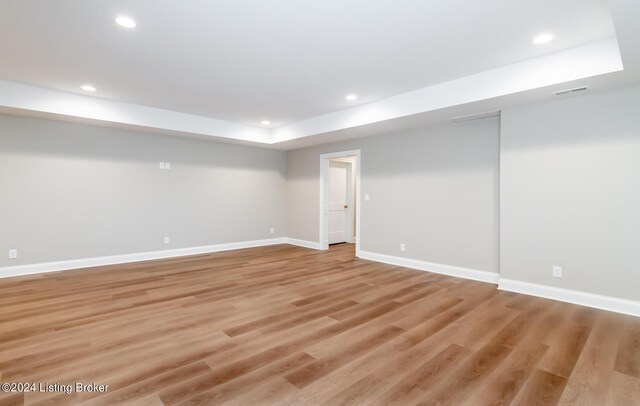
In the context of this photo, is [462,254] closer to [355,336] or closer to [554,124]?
[554,124]

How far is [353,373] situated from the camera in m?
2.09

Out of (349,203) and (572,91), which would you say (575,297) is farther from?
(349,203)

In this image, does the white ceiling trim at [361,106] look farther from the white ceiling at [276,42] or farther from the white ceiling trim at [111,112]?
the white ceiling at [276,42]

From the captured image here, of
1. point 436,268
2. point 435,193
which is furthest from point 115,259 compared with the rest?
point 435,193

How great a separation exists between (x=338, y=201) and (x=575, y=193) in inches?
196

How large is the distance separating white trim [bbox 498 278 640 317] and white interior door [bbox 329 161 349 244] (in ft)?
14.0

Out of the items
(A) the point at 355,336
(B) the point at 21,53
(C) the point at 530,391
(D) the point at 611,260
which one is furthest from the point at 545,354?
(B) the point at 21,53

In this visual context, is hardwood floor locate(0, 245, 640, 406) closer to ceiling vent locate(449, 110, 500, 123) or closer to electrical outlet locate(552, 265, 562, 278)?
electrical outlet locate(552, 265, 562, 278)

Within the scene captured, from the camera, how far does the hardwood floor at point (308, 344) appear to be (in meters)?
1.89

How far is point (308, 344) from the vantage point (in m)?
2.50

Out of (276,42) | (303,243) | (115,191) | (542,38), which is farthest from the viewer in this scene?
(303,243)

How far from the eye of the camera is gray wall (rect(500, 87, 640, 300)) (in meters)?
3.21

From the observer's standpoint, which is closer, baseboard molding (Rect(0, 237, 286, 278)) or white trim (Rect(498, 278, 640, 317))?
white trim (Rect(498, 278, 640, 317))

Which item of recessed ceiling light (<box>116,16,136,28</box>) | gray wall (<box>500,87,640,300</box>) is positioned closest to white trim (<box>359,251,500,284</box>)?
gray wall (<box>500,87,640,300</box>)
